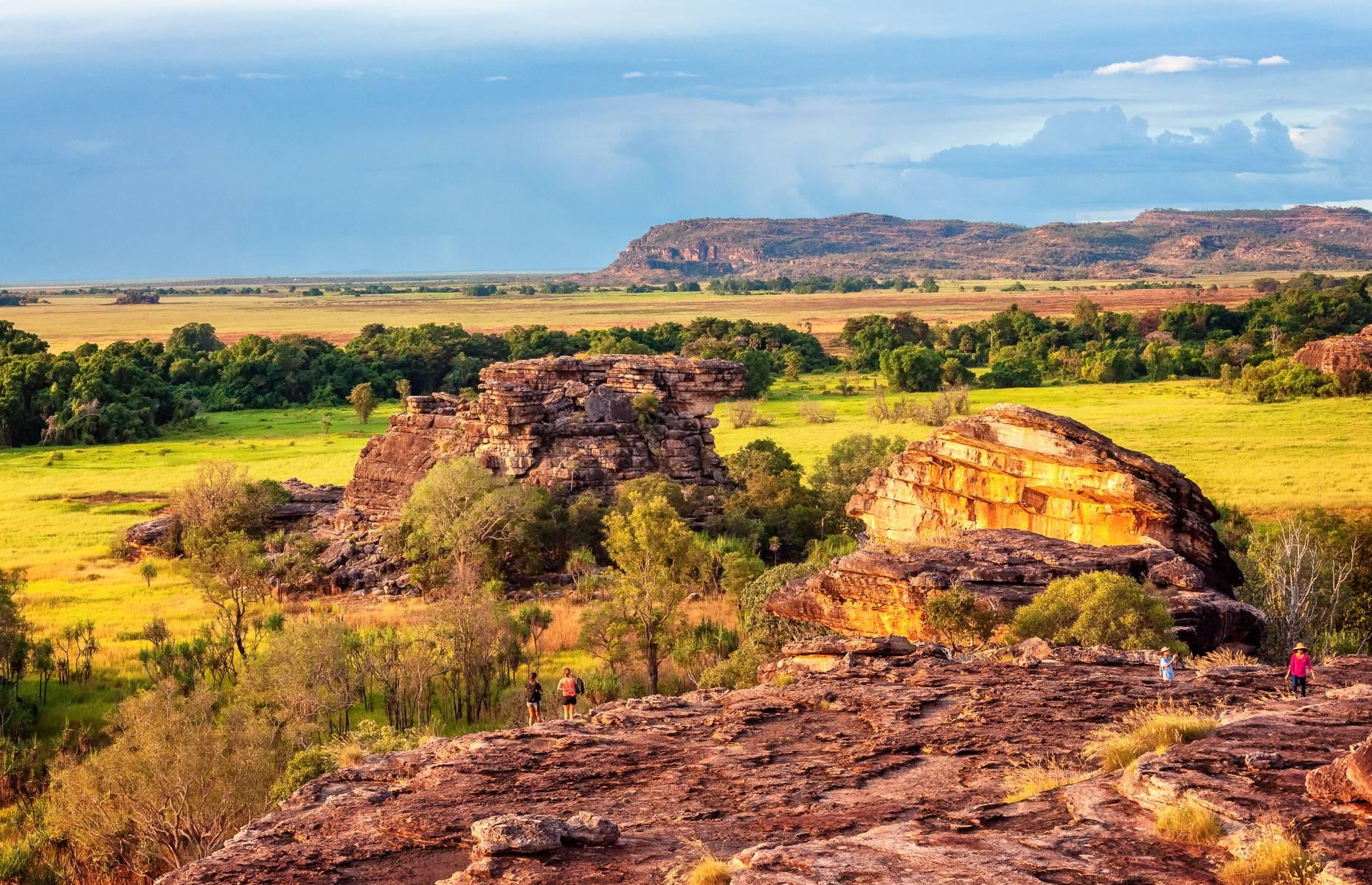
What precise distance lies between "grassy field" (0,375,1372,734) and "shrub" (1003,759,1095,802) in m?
20.7

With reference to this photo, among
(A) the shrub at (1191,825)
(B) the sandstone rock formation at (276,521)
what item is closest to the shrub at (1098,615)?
(A) the shrub at (1191,825)

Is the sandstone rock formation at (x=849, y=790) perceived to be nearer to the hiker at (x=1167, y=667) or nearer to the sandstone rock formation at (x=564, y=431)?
the hiker at (x=1167, y=667)

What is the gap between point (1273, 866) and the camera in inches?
398

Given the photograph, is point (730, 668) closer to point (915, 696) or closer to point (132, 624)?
point (915, 696)

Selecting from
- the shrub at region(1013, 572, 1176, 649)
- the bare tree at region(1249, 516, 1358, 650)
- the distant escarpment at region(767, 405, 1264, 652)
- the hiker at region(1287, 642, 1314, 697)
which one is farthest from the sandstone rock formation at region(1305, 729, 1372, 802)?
the bare tree at region(1249, 516, 1358, 650)

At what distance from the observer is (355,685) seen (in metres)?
28.3

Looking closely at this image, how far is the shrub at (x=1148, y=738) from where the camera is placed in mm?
13398

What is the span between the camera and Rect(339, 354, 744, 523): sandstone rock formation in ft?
154

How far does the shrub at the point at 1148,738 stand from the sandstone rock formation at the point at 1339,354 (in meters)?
77.7

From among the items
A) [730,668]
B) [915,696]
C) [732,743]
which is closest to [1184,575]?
[730,668]

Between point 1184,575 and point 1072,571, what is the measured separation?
2.39 m

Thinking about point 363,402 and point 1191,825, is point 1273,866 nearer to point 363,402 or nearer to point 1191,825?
point 1191,825

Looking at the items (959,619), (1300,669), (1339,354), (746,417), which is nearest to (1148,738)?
(1300,669)

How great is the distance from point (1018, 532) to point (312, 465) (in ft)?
153
